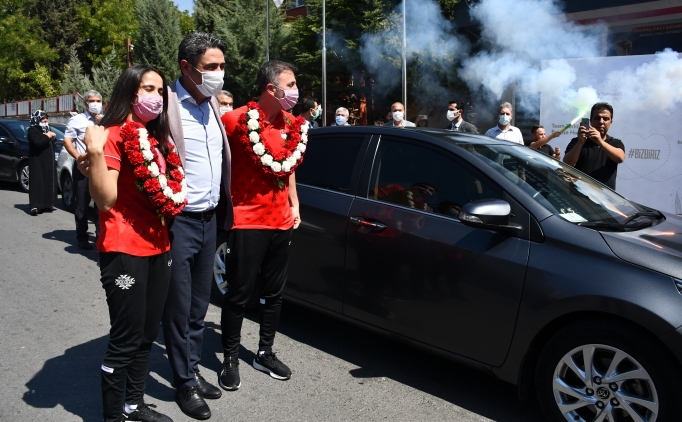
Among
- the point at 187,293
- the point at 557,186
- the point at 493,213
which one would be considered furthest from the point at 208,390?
the point at 557,186

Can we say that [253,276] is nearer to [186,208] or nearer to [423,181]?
[186,208]

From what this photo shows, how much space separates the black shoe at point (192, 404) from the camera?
11.1 feet

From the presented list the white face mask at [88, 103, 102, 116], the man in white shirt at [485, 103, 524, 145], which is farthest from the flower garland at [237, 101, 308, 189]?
the man in white shirt at [485, 103, 524, 145]

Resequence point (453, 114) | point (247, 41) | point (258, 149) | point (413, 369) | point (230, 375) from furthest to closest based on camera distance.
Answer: point (247, 41), point (453, 114), point (413, 369), point (230, 375), point (258, 149)

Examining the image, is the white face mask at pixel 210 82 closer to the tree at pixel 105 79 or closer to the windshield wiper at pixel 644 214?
the windshield wiper at pixel 644 214

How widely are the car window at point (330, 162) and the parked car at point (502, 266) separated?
0.04ft

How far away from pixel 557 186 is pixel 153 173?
244 centimetres

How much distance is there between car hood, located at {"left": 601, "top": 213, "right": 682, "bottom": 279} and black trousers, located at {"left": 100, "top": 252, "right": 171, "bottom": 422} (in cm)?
235

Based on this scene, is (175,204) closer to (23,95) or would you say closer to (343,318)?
(343,318)

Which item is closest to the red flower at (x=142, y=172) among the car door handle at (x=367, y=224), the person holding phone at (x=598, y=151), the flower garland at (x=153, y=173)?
the flower garland at (x=153, y=173)

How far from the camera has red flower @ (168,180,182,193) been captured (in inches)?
116

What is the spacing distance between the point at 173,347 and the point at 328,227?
1375 mm

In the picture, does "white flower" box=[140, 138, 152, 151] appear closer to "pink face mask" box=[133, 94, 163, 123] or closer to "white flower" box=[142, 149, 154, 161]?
"white flower" box=[142, 149, 154, 161]

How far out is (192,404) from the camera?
3.42 m
